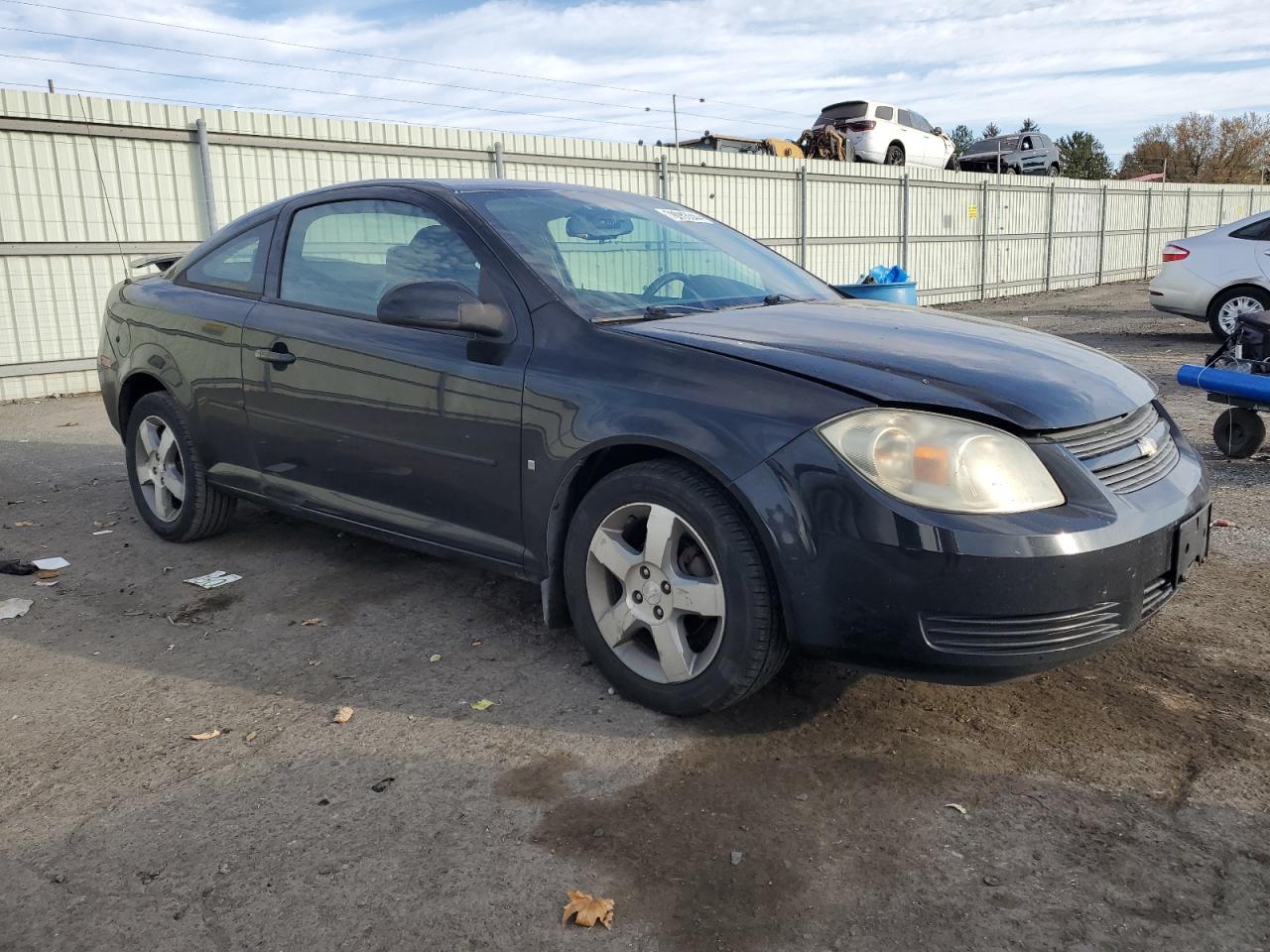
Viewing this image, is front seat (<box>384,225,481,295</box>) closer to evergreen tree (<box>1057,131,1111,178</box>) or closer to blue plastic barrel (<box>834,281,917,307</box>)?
blue plastic barrel (<box>834,281,917,307</box>)

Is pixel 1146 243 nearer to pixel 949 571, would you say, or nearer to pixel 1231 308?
pixel 1231 308

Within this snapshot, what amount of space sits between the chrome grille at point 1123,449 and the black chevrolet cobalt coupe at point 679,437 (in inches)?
0.5

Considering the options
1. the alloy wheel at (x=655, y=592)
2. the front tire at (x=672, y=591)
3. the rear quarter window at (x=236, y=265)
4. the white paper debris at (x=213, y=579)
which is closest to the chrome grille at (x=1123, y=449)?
the front tire at (x=672, y=591)

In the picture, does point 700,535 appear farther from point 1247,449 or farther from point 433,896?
point 1247,449

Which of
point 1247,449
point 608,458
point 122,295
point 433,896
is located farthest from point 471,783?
point 1247,449

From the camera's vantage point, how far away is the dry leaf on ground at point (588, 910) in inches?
87.2

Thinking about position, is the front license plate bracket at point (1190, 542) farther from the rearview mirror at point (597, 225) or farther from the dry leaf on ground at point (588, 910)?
the rearview mirror at point (597, 225)

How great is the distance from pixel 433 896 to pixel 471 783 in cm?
50

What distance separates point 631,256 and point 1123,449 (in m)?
1.80

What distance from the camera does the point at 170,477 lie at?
16.1ft

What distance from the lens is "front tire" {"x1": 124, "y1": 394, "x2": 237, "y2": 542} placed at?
15.6 feet

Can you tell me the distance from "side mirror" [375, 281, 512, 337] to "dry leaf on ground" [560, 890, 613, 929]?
5.83ft

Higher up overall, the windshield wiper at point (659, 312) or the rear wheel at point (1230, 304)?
the windshield wiper at point (659, 312)

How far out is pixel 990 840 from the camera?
8.16 feet
